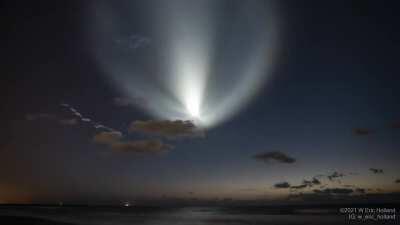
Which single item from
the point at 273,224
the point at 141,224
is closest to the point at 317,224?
the point at 273,224

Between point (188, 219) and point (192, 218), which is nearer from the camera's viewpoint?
point (188, 219)

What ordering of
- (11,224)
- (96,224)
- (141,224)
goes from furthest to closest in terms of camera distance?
(141,224) < (96,224) < (11,224)

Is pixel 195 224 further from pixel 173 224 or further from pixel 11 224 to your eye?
pixel 11 224

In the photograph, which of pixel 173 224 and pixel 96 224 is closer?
pixel 96 224

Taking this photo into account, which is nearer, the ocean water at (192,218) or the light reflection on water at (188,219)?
the ocean water at (192,218)

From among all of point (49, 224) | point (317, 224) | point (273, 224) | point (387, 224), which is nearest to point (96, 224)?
point (49, 224)

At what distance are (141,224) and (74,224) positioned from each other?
13621mm

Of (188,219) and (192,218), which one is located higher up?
(188,219)

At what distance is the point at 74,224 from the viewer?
6525 centimetres

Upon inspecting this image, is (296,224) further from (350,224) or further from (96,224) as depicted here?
(96,224)

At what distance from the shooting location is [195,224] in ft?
244

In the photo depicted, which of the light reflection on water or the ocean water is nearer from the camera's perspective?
the ocean water

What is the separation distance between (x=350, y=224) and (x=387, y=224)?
247 inches

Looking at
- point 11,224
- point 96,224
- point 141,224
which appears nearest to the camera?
point 11,224
